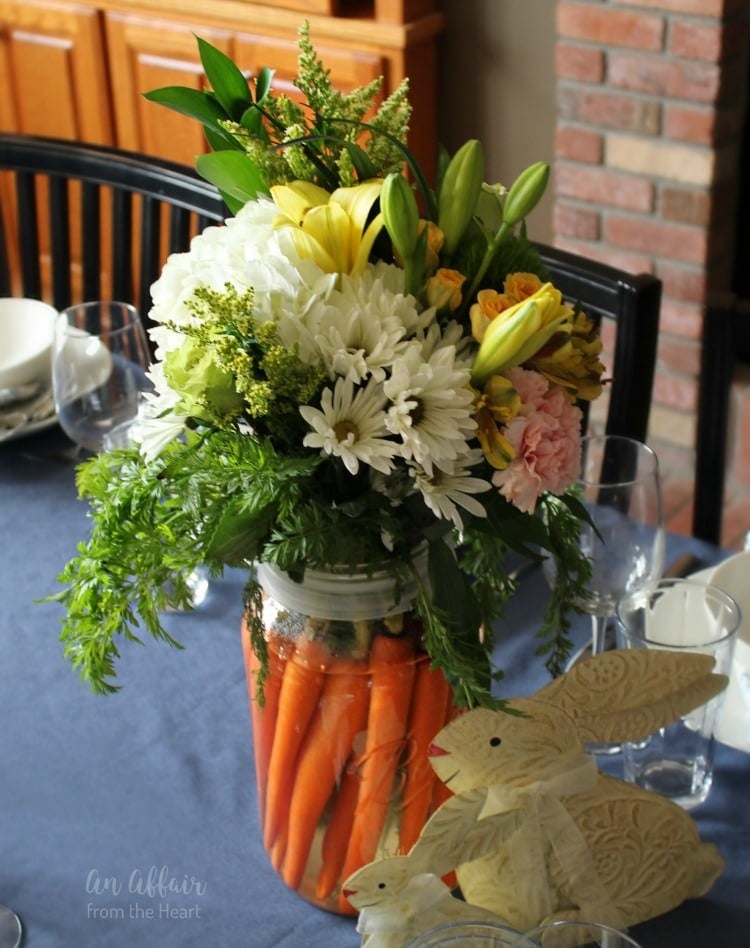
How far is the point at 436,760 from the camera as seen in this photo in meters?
0.71

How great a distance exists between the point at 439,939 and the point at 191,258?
0.37 meters

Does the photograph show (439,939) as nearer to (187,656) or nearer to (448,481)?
(448,481)

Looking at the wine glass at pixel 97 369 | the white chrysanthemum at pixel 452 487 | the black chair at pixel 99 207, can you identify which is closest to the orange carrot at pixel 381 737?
the white chrysanthemum at pixel 452 487

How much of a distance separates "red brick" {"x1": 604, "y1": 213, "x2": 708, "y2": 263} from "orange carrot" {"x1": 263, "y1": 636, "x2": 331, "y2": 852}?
1657 millimetres

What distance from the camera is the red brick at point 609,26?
2.14m

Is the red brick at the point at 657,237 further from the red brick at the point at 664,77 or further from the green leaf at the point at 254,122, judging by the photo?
the green leaf at the point at 254,122

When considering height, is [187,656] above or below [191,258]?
below

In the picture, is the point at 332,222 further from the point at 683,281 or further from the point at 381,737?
the point at 683,281

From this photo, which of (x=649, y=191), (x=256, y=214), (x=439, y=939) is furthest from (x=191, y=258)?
(x=649, y=191)

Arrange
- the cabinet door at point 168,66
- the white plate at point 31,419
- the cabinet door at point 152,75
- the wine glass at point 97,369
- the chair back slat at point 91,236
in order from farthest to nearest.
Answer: the cabinet door at point 152,75, the cabinet door at point 168,66, the chair back slat at point 91,236, the white plate at point 31,419, the wine glass at point 97,369

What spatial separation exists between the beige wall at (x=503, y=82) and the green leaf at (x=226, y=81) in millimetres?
1870

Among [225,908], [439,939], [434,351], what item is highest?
[434,351]

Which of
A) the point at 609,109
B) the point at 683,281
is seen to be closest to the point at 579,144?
the point at 609,109

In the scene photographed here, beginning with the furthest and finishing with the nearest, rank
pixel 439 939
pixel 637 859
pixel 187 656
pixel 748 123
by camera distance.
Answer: pixel 748 123 < pixel 187 656 < pixel 637 859 < pixel 439 939
